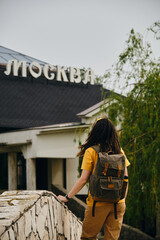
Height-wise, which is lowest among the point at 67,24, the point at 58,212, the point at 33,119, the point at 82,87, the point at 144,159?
the point at 58,212

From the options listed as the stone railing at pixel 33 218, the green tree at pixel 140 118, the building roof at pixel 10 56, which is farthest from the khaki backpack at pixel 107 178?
the building roof at pixel 10 56

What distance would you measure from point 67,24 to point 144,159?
28334mm

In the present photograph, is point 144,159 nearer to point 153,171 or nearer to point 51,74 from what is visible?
point 153,171

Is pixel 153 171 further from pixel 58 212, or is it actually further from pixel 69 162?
pixel 69 162

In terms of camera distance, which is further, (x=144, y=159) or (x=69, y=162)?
(x=69, y=162)

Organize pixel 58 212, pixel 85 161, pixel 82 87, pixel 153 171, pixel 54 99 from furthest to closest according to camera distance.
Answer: pixel 82 87
pixel 54 99
pixel 153 171
pixel 58 212
pixel 85 161

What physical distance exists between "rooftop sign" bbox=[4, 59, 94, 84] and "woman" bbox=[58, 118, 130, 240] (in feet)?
55.8

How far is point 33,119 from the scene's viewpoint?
63.4 ft

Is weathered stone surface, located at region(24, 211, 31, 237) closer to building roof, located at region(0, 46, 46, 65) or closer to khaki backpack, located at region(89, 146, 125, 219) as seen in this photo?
khaki backpack, located at region(89, 146, 125, 219)

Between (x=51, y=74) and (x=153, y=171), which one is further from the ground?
(x=51, y=74)

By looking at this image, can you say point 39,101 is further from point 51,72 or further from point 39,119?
point 51,72

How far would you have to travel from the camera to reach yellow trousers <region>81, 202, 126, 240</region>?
3704 mm

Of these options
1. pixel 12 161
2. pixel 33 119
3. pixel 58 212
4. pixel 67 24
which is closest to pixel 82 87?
pixel 33 119

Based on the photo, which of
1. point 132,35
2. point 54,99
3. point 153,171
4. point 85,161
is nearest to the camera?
point 85,161
